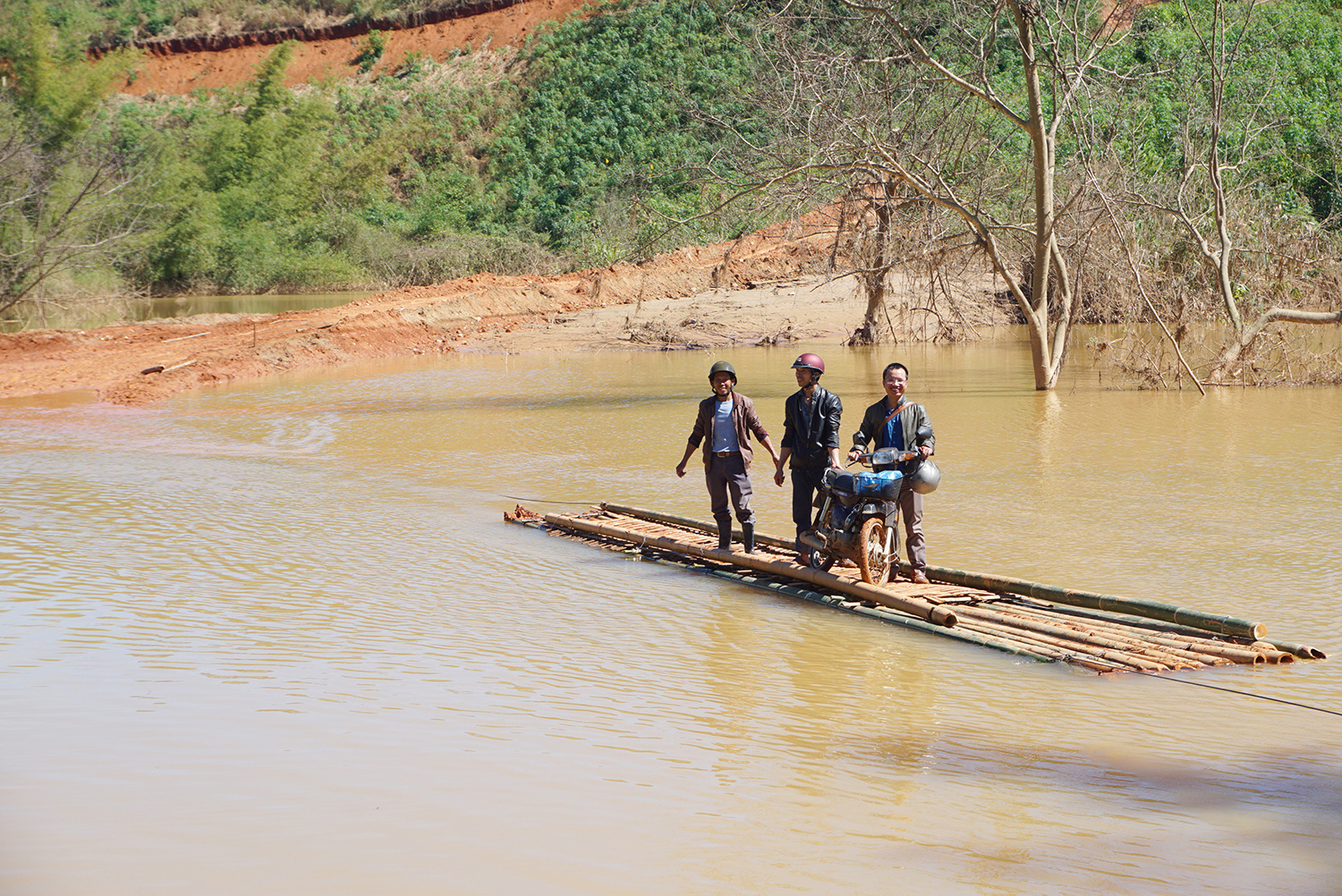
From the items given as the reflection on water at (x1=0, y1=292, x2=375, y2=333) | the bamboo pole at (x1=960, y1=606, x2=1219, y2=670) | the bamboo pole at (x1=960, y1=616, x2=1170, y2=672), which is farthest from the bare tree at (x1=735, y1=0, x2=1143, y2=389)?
the reflection on water at (x1=0, y1=292, x2=375, y2=333)

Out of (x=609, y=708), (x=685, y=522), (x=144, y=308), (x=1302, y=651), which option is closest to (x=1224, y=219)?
(x=685, y=522)

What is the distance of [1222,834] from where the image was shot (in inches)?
180

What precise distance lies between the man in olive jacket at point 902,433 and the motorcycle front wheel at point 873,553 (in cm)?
17

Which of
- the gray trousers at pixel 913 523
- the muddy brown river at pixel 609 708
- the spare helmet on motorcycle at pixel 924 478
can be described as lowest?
the muddy brown river at pixel 609 708

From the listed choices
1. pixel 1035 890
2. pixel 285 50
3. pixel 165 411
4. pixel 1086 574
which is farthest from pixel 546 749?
pixel 285 50

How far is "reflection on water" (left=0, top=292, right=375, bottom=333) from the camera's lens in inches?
1196

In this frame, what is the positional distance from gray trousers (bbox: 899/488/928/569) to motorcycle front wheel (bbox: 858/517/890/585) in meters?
0.27

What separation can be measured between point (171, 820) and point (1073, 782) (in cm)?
355

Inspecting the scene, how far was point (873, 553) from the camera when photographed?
809 centimetres

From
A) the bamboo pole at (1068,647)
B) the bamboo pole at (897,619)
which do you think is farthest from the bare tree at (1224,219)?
the bamboo pole at (1068,647)

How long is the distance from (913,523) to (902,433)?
617 mm

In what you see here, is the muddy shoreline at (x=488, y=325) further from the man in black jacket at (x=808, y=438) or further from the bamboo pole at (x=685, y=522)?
the man in black jacket at (x=808, y=438)

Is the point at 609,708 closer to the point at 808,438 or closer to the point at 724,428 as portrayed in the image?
the point at 808,438

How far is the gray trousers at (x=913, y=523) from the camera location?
8242 mm
